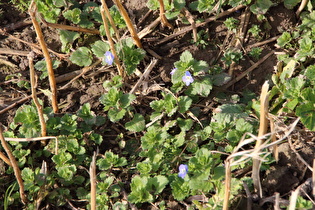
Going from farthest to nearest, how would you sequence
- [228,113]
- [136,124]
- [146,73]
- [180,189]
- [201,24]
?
[201,24]
[146,73]
[136,124]
[228,113]
[180,189]

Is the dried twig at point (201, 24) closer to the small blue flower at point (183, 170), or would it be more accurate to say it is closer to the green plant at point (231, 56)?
the green plant at point (231, 56)

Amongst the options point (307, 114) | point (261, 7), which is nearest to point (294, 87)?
point (307, 114)

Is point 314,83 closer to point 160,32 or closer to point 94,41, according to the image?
point 160,32

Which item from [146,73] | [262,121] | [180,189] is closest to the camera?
[262,121]

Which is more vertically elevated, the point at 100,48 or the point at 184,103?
the point at 100,48

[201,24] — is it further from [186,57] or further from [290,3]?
[290,3]

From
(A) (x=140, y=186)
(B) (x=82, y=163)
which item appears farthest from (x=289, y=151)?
(B) (x=82, y=163)
